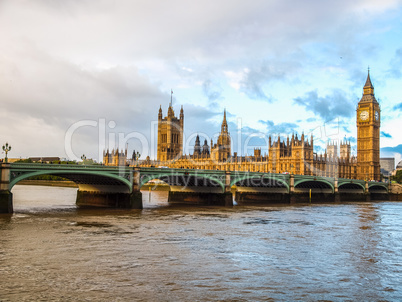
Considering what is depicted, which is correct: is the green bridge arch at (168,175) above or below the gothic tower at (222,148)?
below

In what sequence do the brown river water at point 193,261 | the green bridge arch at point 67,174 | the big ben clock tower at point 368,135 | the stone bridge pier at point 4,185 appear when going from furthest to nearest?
the big ben clock tower at point 368,135
the green bridge arch at point 67,174
the stone bridge pier at point 4,185
the brown river water at point 193,261

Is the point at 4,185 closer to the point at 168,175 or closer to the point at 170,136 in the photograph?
the point at 168,175

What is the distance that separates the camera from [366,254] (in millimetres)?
20781

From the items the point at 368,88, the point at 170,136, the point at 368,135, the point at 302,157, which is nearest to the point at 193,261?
the point at 302,157

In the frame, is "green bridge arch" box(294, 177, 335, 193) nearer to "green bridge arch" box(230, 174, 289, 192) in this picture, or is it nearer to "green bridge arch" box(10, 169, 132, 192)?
"green bridge arch" box(230, 174, 289, 192)

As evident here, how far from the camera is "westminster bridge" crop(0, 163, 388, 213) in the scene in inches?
1334

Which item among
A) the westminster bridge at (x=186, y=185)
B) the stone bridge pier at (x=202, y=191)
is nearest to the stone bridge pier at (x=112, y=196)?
the westminster bridge at (x=186, y=185)

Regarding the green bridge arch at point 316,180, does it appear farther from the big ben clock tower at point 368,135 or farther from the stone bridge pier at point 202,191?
the big ben clock tower at point 368,135

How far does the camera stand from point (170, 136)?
147000 millimetres

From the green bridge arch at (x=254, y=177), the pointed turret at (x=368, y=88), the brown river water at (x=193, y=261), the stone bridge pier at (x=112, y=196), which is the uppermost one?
the pointed turret at (x=368, y=88)

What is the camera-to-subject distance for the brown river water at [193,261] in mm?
13578

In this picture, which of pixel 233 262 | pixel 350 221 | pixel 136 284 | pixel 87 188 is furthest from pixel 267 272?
pixel 87 188

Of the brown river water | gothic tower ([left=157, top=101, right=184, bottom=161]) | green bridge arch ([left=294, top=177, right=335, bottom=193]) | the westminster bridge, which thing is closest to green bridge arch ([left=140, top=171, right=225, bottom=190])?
the westminster bridge

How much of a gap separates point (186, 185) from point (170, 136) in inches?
3665
